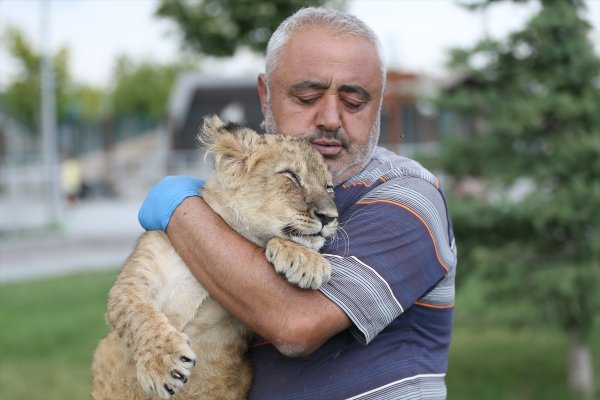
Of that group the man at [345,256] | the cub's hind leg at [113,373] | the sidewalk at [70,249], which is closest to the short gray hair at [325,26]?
the man at [345,256]

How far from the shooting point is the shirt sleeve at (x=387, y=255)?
3029 millimetres

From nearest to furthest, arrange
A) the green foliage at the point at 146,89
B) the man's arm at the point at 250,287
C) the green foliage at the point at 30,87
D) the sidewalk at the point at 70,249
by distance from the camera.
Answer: the man's arm at the point at 250,287, the sidewalk at the point at 70,249, the green foliage at the point at 30,87, the green foliage at the point at 146,89

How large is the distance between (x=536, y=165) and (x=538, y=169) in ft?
0.47

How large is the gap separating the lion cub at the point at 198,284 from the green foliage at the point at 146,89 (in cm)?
5289

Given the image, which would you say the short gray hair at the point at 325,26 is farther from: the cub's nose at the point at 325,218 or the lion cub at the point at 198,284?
the cub's nose at the point at 325,218

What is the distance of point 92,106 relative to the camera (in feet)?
205

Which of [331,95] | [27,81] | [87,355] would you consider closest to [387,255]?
[331,95]

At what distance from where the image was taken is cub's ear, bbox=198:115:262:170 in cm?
378

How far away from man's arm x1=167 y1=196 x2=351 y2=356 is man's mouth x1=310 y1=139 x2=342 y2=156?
2.13 feet

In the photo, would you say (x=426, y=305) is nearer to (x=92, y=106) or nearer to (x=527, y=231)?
(x=527, y=231)

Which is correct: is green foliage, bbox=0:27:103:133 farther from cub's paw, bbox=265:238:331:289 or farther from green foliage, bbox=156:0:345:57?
cub's paw, bbox=265:238:331:289

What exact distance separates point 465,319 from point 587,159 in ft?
9.01

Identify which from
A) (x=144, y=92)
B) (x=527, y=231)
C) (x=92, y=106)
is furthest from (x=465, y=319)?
(x=92, y=106)

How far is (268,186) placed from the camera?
12.0ft
